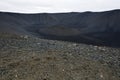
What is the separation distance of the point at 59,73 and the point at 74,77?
48cm

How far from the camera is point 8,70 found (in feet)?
23.9

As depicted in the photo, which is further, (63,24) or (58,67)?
(63,24)

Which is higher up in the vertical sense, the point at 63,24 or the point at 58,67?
the point at 58,67

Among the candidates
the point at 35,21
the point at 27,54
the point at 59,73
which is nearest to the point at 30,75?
the point at 59,73

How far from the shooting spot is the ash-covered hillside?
29359 millimetres

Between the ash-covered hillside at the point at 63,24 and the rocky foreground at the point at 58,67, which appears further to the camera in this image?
the ash-covered hillside at the point at 63,24

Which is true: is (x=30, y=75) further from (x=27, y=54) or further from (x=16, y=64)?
(x=27, y=54)

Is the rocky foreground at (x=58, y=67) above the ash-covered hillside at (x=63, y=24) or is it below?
above

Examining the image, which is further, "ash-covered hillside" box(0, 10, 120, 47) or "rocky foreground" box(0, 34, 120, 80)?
"ash-covered hillside" box(0, 10, 120, 47)

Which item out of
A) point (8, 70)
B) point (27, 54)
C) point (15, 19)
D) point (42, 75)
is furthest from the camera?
point (15, 19)

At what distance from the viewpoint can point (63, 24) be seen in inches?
1674

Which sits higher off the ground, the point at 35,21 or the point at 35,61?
the point at 35,61

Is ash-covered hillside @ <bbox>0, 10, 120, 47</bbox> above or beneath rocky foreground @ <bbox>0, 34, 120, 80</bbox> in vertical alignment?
beneath

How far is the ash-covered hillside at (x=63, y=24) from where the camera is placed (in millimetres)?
29359
